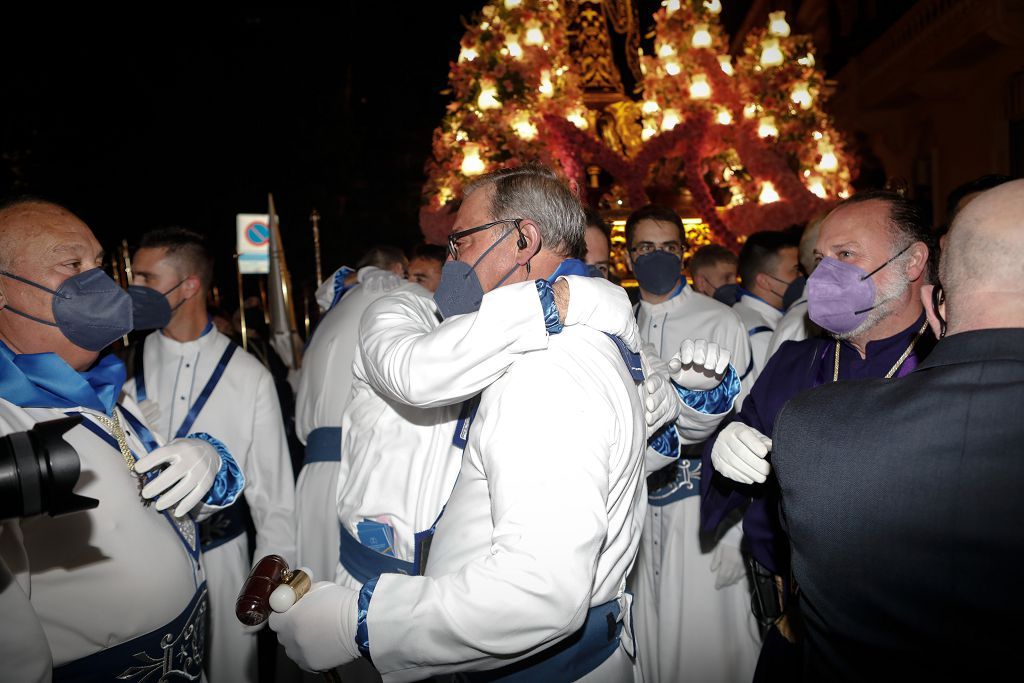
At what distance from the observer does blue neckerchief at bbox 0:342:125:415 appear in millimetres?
1928

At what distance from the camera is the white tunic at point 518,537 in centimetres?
142

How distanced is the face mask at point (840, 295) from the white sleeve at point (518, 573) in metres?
1.45

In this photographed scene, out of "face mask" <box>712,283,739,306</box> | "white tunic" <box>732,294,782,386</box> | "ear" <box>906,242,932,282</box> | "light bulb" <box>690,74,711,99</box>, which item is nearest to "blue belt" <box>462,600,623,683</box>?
"ear" <box>906,242,932,282</box>

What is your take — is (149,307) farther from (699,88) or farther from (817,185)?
(817,185)

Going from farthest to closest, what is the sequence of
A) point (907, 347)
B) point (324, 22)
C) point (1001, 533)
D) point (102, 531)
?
point (324, 22), point (907, 347), point (102, 531), point (1001, 533)

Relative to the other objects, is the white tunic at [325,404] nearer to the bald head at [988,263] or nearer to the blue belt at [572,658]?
the blue belt at [572,658]

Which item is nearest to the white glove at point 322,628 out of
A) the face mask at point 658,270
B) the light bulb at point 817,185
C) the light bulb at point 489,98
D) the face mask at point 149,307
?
the face mask at point 149,307

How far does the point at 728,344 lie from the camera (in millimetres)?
4129

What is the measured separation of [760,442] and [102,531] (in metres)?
1.95

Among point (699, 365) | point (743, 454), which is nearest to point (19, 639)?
point (743, 454)

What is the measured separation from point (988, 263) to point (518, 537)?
1.12 m

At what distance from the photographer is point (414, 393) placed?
68.1 inches

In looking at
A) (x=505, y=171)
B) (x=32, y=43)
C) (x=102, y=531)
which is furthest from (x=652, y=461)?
(x=32, y=43)

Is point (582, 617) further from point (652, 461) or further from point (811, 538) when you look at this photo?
point (652, 461)
